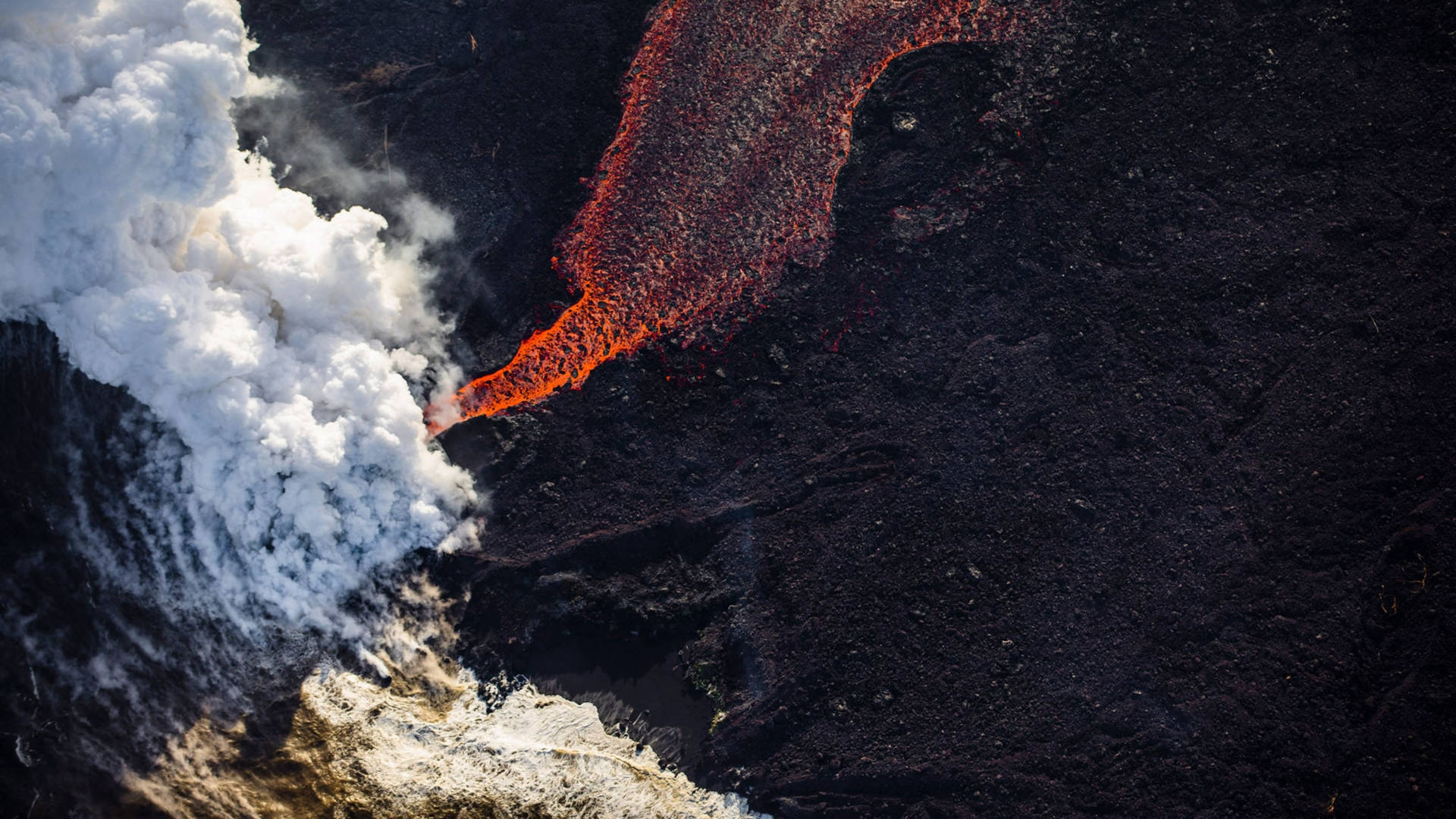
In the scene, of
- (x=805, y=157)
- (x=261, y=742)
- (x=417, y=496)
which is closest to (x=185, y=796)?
(x=261, y=742)

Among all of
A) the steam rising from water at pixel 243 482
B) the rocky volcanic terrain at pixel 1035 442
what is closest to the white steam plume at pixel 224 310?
the steam rising from water at pixel 243 482

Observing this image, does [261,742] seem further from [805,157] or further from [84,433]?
[805,157]

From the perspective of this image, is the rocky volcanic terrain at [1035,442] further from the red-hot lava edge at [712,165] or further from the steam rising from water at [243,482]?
the steam rising from water at [243,482]

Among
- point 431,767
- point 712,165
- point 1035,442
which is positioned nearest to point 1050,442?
point 1035,442

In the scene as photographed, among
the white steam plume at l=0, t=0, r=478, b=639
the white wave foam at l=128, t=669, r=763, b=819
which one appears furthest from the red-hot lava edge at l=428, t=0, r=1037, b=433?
the white wave foam at l=128, t=669, r=763, b=819

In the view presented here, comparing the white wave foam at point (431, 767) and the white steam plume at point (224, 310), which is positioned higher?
the white steam plume at point (224, 310)

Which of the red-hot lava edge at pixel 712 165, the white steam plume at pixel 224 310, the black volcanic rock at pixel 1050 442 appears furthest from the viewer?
the red-hot lava edge at pixel 712 165

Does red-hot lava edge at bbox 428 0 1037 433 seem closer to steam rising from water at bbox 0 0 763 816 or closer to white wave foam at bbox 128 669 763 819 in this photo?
steam rising from water at bbox 0 0 763 816
